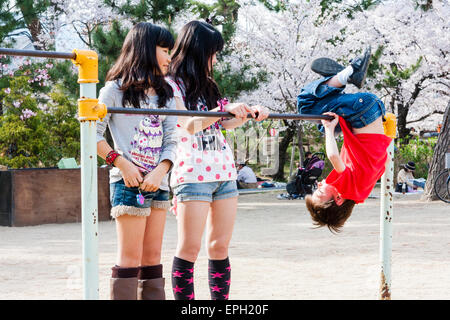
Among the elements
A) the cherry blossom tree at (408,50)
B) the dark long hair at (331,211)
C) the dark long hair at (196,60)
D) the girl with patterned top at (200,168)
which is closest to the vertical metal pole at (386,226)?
the dark long hair at (331,211)

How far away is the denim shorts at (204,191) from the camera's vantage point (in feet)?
7.65

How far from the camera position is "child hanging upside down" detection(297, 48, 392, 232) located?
2.64 meters

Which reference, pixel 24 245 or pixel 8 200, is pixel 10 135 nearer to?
pixel 8 200

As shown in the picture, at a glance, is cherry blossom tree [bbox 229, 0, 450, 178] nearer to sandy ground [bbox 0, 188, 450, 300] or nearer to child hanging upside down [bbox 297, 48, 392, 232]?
sandy ground [bbox 0, 188, 450, 300]

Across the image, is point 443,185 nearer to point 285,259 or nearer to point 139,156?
point 285,259

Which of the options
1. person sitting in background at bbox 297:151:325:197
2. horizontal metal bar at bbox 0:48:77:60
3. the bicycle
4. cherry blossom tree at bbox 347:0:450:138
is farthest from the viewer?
cherry blossom tree at bbox 347:0:450:138

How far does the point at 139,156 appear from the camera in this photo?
2.31 metres

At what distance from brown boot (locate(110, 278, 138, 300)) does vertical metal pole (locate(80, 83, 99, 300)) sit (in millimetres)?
295

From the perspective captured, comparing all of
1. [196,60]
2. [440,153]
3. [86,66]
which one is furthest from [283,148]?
[86,66]

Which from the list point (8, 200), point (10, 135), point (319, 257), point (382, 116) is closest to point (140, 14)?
point (10, 135)

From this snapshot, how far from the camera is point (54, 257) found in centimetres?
541

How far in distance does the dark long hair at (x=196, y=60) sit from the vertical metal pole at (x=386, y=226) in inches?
41.1

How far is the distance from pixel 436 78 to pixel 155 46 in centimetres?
1609

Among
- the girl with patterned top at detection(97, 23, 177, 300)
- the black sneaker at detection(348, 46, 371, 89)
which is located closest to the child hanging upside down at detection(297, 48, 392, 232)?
the black sneaker at detection(348, 46, 371, 89)
